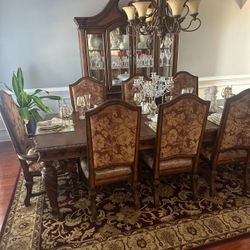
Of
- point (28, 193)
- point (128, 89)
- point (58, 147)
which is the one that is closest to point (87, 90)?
point (128, 89)

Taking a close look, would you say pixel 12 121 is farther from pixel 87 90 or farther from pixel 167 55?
pixel 167 55

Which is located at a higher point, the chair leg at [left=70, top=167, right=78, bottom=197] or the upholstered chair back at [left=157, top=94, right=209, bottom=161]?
the upholstered chair back at [left=157, top=94, right=209, bottom=161]

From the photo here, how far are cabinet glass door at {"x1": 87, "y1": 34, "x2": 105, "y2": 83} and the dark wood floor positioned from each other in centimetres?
161

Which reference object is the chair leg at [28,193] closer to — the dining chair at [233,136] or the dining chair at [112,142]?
the dining chair at [112,142]

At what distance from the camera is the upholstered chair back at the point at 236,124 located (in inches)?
76.9

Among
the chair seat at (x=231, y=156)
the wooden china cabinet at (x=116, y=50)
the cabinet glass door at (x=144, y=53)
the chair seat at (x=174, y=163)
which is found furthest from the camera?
the cabinet glass door at (x=144, y=53)

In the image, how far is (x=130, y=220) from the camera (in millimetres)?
2010

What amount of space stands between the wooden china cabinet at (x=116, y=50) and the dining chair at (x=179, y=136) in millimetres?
1724

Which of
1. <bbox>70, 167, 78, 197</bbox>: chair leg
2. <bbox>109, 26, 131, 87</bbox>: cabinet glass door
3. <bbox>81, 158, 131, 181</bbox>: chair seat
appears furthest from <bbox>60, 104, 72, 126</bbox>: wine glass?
<bbox>109, 26, 131, 87</bbox>: cabinet glass door

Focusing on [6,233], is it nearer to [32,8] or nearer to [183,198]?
[183,198]

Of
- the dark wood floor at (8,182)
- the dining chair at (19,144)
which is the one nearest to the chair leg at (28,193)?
the dining chair at (19,144)

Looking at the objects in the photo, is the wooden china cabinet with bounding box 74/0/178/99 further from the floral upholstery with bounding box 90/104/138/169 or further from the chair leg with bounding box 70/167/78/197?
the floral upholstery with bounding box 90/104/138/169

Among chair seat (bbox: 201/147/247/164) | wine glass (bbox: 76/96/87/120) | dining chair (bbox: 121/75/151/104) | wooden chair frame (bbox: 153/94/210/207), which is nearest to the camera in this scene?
wooden chair frame (bbox: 153/94/210/207)

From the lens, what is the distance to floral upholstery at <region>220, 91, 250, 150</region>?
1973 mm
